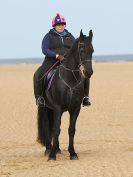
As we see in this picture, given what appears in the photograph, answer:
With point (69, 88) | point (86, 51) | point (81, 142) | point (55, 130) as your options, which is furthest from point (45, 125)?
point (86, 51)

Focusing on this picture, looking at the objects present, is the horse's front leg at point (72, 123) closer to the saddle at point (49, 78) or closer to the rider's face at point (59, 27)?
the saddle at point (49, 78)

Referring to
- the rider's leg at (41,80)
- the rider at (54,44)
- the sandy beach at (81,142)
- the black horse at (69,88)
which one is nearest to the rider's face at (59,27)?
the rider at (54,44)

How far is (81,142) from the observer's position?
13.5 m

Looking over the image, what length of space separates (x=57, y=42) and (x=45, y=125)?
1.70 metres

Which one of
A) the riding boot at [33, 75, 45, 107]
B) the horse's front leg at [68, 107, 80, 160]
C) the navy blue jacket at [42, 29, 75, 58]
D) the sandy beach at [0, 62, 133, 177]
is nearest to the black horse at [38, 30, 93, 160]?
the horse's front leg at [68, 107, 80, 160]

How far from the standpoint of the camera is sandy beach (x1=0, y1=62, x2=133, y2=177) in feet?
31.9

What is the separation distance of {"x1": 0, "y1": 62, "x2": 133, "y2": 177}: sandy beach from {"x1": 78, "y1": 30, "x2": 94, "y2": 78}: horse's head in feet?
5.45

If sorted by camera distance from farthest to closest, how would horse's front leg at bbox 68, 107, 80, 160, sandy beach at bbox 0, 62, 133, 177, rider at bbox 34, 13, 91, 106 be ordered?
1. rider at bbox 34, 13, 91, 106
2. horse's front leg at bbox 68, 107, 80, 160
3. sandy beach at bbox 0, 62, 133, 177

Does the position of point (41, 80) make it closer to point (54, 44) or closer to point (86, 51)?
point (54, 44)

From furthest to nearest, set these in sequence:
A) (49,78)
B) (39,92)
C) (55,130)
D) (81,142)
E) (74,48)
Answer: (81,142)
(39,92)
(49,78)
(55,130)
(74,48)

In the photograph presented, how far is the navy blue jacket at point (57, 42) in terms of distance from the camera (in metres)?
Answer: 11.4

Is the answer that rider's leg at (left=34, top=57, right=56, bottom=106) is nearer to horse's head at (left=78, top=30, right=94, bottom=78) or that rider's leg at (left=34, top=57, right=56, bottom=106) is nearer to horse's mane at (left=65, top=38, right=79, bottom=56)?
horse's mane at (left=65, top=38, right=79, bottom=56)

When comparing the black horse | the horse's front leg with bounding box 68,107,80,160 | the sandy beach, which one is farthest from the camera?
the horse's front leg with bounding box 68,107,80,160

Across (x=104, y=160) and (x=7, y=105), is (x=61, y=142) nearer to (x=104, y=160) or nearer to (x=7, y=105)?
(x=104, y=160)
